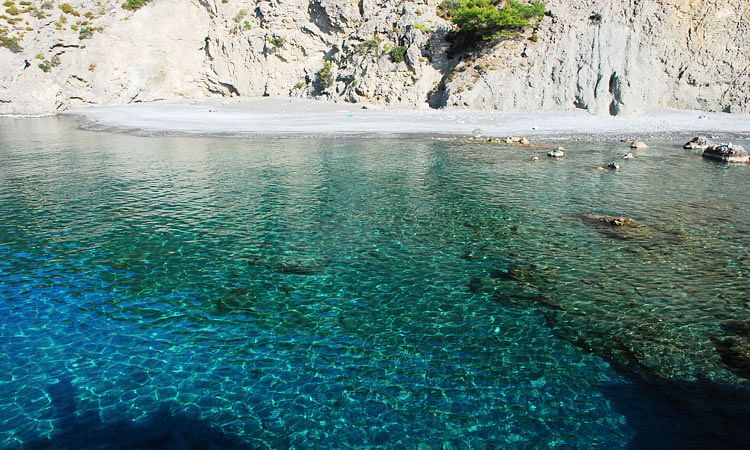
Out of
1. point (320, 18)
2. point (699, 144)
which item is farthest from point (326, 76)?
point (699, 144)

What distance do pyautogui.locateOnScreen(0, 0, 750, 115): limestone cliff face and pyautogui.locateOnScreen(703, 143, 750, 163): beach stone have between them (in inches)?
605

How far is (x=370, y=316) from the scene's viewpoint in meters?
10.6

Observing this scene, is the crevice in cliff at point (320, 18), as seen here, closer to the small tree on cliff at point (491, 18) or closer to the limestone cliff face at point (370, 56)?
the limestone cliff face at point (370, 56)

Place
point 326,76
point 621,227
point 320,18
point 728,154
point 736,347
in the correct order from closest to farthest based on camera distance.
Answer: point 736,347 → point 621,227 → point 728,154 → point 326,76 → point 320,18

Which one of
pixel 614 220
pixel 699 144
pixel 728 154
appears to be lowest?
pixel 614 220

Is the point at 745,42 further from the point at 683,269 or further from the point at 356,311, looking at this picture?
the point at 356,311

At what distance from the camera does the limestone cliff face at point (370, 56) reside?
44.9 metres

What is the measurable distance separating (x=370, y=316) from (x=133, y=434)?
202 inches

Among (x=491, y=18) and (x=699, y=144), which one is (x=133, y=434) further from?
(x=491, y=18)

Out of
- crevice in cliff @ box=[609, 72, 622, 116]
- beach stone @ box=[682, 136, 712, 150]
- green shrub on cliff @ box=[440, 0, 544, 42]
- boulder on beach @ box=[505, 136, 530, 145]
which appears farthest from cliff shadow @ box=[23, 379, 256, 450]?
green shrub on cliff @ box=[440, 0, 544, 42]

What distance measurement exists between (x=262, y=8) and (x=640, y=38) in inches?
1735

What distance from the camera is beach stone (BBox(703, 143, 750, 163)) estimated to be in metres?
28.2

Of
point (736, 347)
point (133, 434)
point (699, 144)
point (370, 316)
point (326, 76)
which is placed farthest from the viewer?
point (326, 76)

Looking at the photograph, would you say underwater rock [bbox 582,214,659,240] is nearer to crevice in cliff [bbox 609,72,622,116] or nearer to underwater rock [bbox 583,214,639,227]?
underwater rock [bbox 583,214,639,227]
